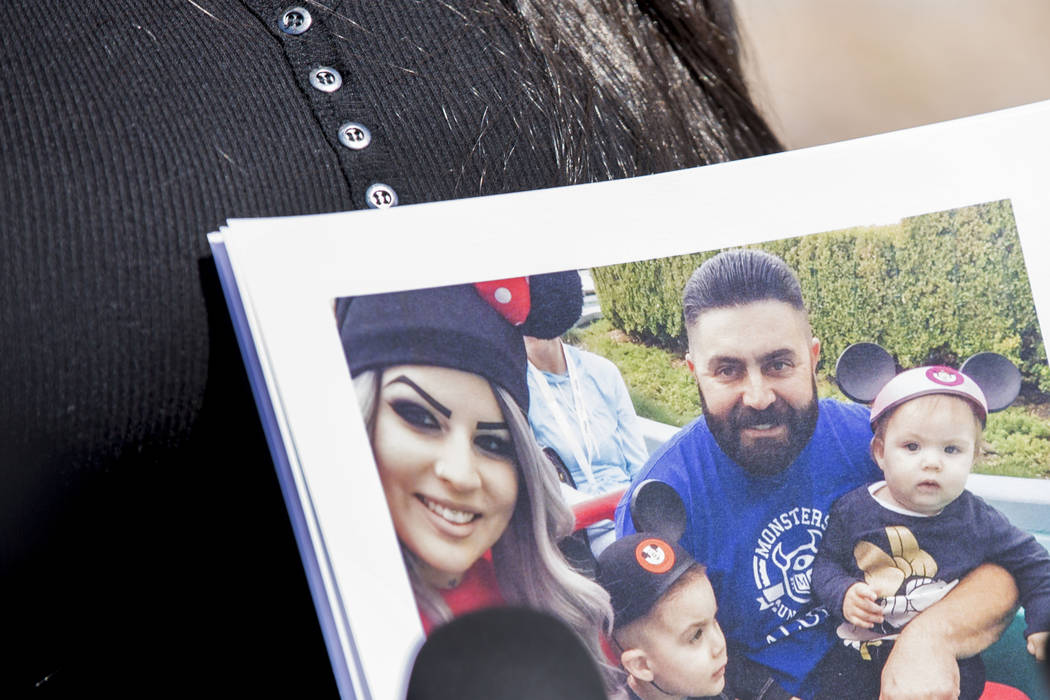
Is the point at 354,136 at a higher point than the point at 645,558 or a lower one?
higher

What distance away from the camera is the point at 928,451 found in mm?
371

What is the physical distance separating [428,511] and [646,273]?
12cm

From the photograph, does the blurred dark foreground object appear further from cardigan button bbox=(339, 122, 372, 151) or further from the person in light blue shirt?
cardigan button bbox=(339, 122, 372, 151)

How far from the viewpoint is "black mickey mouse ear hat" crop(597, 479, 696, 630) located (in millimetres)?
343

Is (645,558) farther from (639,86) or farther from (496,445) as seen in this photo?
(639,86)

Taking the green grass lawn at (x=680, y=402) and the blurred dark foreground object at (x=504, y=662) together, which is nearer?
the blurred dark foreground object at (x=504, y=662)

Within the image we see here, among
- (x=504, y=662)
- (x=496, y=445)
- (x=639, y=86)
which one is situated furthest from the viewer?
(x=639, y=86)

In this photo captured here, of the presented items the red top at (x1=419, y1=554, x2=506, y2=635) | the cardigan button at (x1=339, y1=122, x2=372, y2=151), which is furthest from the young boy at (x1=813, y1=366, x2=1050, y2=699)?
the cardigan button at (x1=339, y1=122, x2=372, y2=151)

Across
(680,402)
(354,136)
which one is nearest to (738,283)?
(680,402)

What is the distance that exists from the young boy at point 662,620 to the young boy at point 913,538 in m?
0.04

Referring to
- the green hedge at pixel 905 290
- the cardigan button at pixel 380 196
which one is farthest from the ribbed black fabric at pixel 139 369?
the green hedge at pixel 905 290

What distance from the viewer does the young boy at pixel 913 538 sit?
0.35m

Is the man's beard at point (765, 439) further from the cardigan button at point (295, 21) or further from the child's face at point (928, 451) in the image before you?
the cardigan button at point (295, 21)

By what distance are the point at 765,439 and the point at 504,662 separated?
5.9 inches
